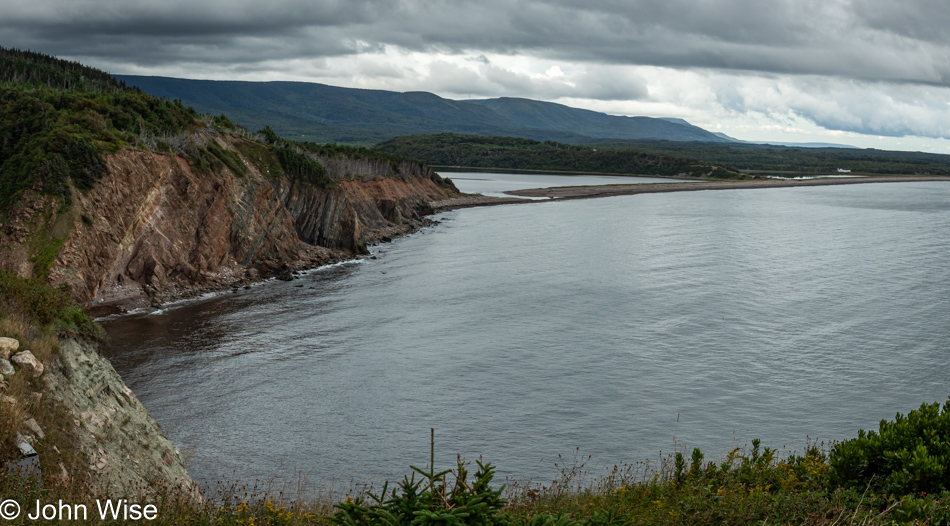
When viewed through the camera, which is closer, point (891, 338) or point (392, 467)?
point (392, 467)

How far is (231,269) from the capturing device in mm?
48844

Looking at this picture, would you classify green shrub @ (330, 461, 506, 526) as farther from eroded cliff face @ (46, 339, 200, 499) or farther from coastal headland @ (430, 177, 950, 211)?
coastal headland @ (430, 177, 950, 211)

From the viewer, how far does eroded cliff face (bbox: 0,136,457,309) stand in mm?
35156

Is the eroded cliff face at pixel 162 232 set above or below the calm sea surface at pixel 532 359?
above

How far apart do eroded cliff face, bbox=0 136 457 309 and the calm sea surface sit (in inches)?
118

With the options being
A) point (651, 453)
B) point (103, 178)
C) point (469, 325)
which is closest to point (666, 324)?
point (469, 325)

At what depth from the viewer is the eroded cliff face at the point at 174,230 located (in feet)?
115

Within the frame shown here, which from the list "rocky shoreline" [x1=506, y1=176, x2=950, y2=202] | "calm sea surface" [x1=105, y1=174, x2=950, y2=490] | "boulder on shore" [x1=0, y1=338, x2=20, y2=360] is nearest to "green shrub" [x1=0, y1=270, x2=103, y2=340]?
"boulder on shore" [x1=0, y1=338, x2=20, y2=360]

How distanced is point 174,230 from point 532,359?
80.2ft

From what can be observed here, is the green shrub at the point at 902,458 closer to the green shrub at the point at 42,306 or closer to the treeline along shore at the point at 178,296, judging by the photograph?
the treeline along shore at the point at 178,296

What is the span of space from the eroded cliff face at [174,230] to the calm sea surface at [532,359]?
3007 mm

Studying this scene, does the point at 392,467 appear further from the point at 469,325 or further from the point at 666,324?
the point at 666,324

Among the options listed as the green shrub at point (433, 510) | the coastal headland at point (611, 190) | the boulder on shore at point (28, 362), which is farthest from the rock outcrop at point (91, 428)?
the coastal headland at point (611, 190)

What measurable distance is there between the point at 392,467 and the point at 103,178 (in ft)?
85.7
